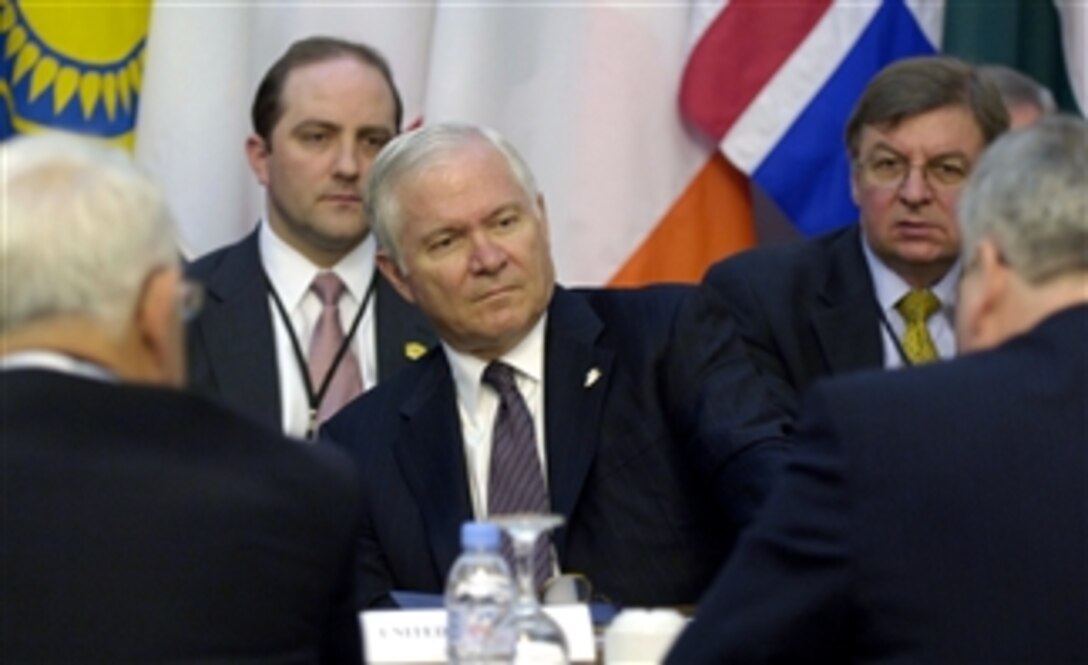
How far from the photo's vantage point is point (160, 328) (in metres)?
2.48

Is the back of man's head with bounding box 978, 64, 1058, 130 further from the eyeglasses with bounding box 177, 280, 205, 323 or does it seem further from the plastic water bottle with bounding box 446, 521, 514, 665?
the eyeglasses with bounding box 177, 280, 205, 323

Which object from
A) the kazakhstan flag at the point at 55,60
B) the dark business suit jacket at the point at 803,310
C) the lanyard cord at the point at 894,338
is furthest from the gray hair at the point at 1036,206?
the kazakhstan flag at the point at 55,60

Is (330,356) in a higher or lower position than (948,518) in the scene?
higher

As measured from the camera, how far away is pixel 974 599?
2.51m

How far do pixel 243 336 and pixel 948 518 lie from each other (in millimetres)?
3115

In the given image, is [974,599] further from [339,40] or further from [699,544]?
[339,40]

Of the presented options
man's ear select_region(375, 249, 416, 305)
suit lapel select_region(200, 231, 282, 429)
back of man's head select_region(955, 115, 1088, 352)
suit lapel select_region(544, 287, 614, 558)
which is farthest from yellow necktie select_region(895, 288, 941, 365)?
back of man's head select_region(955, 115, 1088, 352)

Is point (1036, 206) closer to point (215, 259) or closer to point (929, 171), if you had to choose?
point (929, 171)

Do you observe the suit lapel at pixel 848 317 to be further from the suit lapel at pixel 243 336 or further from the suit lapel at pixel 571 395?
the suit lapel at pixel 243 336

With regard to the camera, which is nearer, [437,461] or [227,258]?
[437,461]

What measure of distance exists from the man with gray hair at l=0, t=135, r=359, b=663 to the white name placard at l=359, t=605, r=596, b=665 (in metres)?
0.74

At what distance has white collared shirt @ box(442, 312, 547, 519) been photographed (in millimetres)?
4176

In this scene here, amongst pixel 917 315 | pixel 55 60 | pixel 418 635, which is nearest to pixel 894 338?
pixel 917 315

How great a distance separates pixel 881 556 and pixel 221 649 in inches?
29.9
